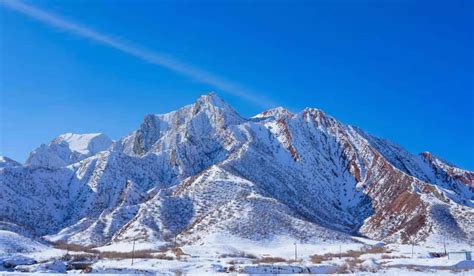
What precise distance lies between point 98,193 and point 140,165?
2411 cm

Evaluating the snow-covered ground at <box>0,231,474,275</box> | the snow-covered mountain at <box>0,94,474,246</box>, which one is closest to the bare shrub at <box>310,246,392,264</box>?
the snow-covered ground at <box>0,231,474,275</box>

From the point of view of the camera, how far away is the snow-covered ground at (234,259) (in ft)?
197

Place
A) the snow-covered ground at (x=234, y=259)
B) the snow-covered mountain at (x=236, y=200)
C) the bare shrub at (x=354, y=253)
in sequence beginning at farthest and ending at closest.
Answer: the snow-covered mountain at (x=236, y=200) → the bare shrub at (x=354, y=253) → the snow-covered ground at (x=234, y=259)

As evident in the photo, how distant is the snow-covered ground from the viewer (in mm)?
60169

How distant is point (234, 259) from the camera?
8050 cm

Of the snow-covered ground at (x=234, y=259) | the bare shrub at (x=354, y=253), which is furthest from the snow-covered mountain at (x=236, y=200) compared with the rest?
the bare shrub at (x=354, y=253)

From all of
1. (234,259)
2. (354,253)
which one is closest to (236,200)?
(354,253)

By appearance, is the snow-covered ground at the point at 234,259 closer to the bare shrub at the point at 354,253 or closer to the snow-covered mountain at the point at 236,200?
the bare shrub at the point at 354,253

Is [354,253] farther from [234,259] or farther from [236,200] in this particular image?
[236,200]

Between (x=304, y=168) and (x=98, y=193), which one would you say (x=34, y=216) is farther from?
(x=304, y=168)

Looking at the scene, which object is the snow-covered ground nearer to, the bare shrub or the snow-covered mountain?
the bare shrub

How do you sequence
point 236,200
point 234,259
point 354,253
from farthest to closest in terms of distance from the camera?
point 236,200 → point 354,253 → point 234,259

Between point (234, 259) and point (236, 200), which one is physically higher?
point (236, 200)

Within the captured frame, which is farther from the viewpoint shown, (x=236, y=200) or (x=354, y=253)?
(x=236, y=200)
